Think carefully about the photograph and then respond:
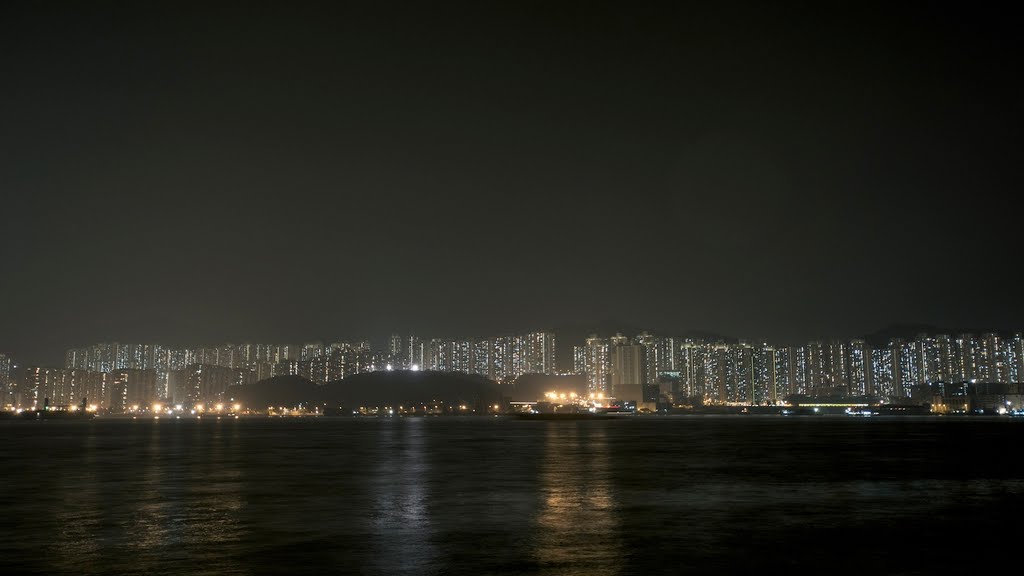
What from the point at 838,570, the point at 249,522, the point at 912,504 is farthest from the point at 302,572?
the point at 912,504

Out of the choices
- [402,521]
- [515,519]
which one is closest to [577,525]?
[515,519]

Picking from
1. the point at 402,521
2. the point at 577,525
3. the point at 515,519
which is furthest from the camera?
the point at 515,519

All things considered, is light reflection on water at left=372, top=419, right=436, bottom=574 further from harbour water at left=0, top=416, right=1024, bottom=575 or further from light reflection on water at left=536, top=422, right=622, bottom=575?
light reflection on water at left=536, top=422, right=622, bottom=575

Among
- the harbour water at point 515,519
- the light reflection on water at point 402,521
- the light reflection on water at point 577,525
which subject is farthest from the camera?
the light reflection on water at point 402,521

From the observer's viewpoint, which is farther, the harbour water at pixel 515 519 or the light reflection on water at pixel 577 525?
the harbour water at pixel 515 519

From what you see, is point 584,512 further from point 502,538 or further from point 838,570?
point 838,570

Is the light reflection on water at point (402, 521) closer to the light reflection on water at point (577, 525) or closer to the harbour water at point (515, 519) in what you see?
the harbour water at point (515, 519)

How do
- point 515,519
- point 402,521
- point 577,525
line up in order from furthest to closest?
point 515,519
point 402,521
point 577,525

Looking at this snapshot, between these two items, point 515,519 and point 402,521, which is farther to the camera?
point 515,519

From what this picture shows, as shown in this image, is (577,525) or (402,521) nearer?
A: (577,525)

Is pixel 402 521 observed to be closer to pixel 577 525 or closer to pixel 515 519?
pixel 515 519

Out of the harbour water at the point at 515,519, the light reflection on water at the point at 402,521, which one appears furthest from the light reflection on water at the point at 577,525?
the light reflection on water at the point at 402,521

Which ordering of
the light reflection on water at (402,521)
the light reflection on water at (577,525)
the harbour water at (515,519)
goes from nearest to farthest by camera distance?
the light reflection on water at (577,525) < the harbour water at (515,519) < the light reflection on water at (402,521)
